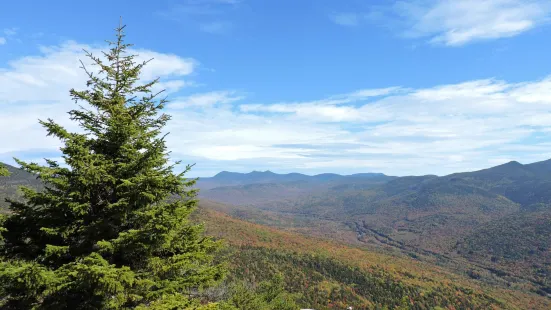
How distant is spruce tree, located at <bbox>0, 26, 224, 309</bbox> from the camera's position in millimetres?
8258

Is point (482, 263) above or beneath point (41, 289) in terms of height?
beneath

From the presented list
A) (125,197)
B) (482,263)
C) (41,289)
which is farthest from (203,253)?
(482,263)

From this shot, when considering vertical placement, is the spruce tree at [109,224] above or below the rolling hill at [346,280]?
above

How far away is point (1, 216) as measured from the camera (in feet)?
29.5

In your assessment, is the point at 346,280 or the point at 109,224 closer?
the point at 109,224

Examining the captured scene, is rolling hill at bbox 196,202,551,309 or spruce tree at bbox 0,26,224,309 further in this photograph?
rolling hill at bbox 196,202,551,309

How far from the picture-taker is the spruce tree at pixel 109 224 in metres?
8.26

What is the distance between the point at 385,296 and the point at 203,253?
8174 centimetres

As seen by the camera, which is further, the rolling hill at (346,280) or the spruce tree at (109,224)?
the rolling hill at (346,280)

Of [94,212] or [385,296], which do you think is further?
[385,296]

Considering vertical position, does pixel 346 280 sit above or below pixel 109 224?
below

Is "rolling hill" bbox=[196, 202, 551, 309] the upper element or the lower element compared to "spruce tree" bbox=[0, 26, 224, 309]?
lower

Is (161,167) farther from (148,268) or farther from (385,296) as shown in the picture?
(385,296)

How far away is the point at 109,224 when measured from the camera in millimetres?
9148
